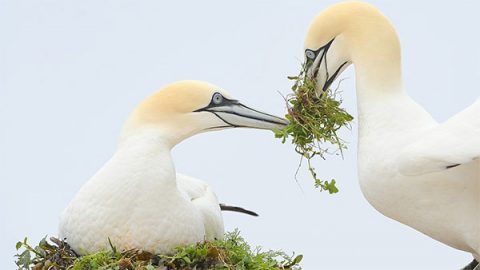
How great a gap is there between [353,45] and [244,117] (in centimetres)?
63

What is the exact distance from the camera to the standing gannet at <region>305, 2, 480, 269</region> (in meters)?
4.46

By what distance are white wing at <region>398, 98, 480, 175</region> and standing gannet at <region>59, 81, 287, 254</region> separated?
0.77 metres

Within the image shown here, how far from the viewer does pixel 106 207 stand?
480cm

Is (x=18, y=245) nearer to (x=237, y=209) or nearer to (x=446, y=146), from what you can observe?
(x=237, y=209)

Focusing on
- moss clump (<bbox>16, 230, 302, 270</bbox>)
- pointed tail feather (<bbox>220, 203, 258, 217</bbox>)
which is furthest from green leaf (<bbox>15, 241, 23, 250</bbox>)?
pointed tail feather (<bbox>220, 203, 258, 217</bbox>)

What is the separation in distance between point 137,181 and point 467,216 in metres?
1.49

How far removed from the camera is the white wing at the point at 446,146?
429cm

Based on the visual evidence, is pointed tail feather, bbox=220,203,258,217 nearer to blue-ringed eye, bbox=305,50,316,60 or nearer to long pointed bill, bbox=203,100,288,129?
long pointed bill, bbox=203,100,288,129

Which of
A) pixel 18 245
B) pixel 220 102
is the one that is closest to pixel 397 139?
pixel 220 102

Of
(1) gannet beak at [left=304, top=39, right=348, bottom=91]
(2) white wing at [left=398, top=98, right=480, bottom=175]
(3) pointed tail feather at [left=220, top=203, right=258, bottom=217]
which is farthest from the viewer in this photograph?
(3) pointed tail feather at [left=220, top=203, right=258, bottom=217]

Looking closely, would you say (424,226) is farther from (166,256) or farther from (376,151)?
(166,256)

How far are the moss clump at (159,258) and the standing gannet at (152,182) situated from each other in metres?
0.06

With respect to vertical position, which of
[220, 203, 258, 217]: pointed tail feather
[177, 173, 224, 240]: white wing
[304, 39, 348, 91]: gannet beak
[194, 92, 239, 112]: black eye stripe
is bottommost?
[220, 203, 258, 217]: pointed tail feather

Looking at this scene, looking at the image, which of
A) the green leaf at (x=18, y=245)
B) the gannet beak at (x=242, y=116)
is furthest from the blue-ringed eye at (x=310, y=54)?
the green leaf at (x=18, y=245)
